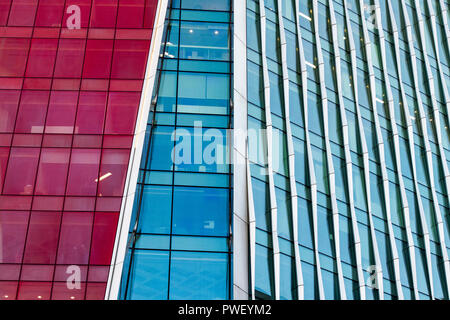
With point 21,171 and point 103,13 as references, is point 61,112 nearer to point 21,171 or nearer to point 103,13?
point 21,171

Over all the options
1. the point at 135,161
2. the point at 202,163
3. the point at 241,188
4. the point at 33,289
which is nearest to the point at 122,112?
the point at 135,161

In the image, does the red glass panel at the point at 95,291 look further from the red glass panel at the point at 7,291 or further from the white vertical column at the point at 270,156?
the white vertical column at the point at 270,156

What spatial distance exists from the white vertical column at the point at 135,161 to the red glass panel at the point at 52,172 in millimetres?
3385

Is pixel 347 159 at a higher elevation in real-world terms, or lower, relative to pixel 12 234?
higher

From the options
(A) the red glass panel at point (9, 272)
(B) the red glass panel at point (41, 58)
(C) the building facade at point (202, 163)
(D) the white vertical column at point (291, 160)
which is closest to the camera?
(C) the building facade at point (202, 163)

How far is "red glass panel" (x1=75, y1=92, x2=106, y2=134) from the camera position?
36531mm

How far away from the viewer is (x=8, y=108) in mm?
37250

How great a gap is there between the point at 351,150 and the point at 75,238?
17.2 metres

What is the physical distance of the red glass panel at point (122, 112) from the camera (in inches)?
1427

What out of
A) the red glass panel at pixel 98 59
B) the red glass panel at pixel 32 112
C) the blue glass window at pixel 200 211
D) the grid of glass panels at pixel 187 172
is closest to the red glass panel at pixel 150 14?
the grid of glass panels at pixel 187 172

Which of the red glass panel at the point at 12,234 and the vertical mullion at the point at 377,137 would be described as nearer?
the red glass panel at the point at 12,234

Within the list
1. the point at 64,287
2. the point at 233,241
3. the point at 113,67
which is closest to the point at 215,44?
the point at 113,67

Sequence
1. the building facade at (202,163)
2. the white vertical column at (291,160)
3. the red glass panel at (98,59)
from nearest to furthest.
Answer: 1. the building facade at (202,163)
2. the white vertical column at (291,160)
3. the red glass panel at (98,59)

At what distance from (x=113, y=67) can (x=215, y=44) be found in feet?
18.4
